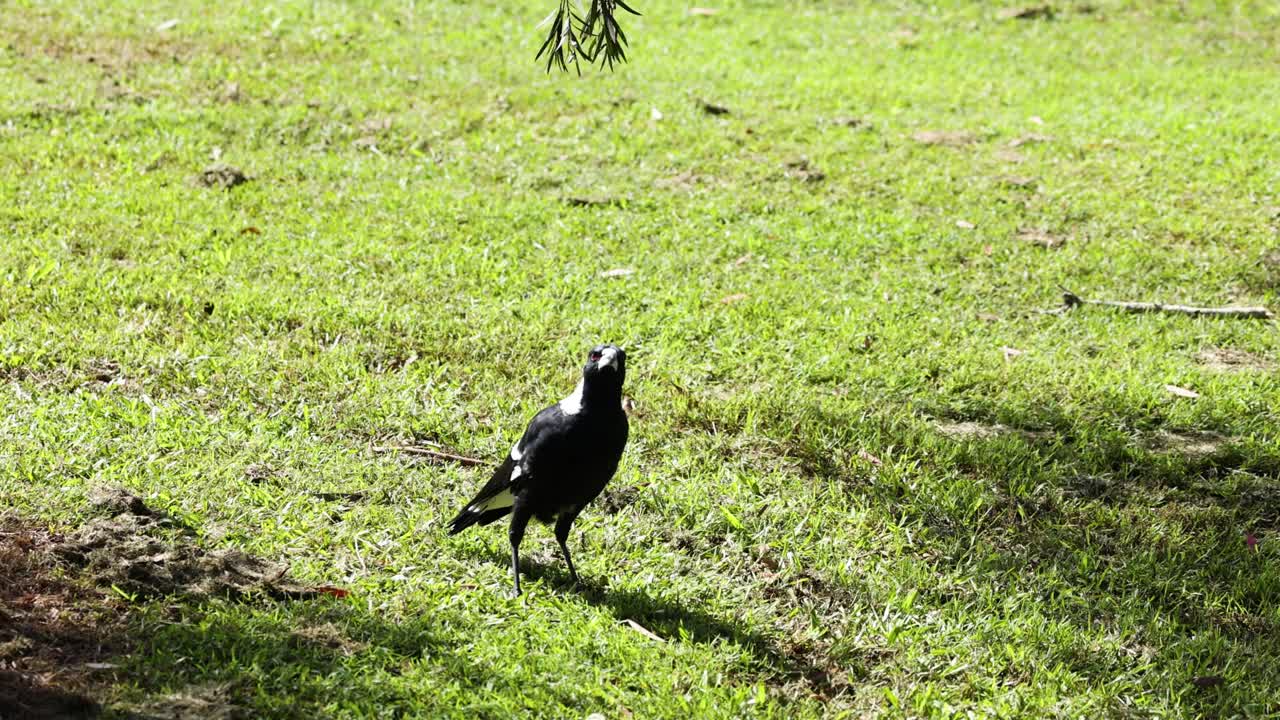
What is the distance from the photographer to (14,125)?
960 centimetres

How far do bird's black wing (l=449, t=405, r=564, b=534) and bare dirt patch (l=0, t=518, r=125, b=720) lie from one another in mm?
1295

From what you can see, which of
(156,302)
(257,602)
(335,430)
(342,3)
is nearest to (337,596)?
(257,602)

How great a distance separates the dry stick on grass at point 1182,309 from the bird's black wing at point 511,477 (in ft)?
14.5

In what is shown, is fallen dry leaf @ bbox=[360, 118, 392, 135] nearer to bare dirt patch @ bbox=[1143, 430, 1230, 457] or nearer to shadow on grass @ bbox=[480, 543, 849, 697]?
shadow on grass @ bbox=[480, 543, 849, 697]

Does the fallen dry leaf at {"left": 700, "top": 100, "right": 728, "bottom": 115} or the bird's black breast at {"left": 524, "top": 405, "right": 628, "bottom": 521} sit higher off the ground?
the fallen dry leaf at {"left": 700, "top": 100, "right": 728, "bottom": 115}

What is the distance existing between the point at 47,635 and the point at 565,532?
1774mm

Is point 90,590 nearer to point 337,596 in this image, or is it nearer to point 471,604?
point 337,596

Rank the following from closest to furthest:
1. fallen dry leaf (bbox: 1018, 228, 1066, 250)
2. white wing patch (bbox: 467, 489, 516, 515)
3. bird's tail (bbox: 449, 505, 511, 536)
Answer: white wing patch (bbox: 467, 489, 516, 515), bird's tail (bbox: 449, 505, 511, 536), fallen dry leaf (bbox: 1018, 228, 1066, 250)

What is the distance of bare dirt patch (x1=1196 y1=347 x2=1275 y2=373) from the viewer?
6.93m

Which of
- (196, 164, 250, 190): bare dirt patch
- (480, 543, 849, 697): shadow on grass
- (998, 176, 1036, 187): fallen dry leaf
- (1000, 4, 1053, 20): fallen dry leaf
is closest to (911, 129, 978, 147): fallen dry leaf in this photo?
(998, 176, 1036, 187): fallen dry leaf

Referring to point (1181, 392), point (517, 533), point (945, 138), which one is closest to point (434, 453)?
point (517, 533)

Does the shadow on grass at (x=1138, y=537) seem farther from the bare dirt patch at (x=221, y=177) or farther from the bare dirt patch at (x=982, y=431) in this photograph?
the bare dirt patch at (x=221, y=177)

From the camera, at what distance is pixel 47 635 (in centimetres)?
376

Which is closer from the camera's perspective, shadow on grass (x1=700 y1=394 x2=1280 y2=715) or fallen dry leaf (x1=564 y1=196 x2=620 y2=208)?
shadow on grass (x1=700 y1=394 x2=1280 y2=715)
